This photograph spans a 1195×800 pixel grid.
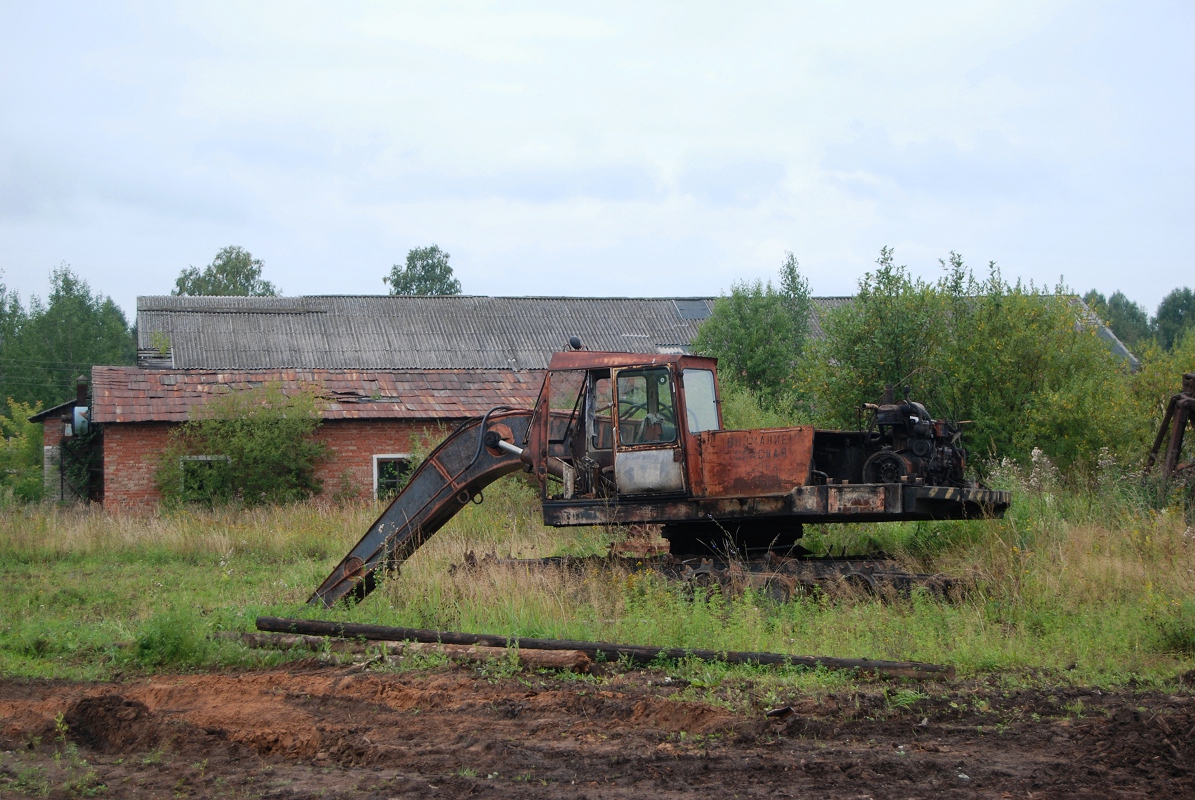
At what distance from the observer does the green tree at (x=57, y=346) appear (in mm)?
55062

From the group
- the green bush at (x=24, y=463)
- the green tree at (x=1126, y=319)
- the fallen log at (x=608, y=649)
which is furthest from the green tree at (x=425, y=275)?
the fallen log at (x=608, y=649)

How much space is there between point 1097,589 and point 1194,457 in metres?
6.58

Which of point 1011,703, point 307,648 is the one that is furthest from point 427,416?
point 1011,703

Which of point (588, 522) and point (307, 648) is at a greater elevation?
point (588, 522)

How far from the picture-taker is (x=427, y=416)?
24438 millimetres

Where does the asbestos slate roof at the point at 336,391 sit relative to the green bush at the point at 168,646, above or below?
above

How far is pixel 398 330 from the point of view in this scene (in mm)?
34625

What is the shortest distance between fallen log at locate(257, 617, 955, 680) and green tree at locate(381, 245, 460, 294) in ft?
193

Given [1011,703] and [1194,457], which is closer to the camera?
[1011,703]

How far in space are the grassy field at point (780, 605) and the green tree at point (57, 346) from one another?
147 feet

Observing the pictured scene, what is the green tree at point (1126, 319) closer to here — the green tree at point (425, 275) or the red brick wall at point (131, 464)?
the green tree at point (425, 275)

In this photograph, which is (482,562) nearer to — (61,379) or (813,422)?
(813,422)

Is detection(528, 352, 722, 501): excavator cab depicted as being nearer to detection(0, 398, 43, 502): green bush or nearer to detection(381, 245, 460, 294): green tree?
detection(0, 398, 43, 502): green bush

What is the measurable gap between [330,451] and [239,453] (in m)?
2.08
